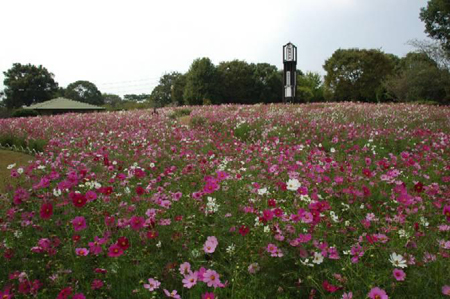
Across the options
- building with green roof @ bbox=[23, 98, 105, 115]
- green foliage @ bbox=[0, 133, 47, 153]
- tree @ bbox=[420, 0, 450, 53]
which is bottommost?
green foliage @ bbox=[0, 133, 47, 153]

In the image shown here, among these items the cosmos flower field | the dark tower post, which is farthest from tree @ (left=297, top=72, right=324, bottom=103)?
the cosmos flower field

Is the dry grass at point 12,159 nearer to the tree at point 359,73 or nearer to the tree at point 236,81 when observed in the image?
the tree at point 236,81

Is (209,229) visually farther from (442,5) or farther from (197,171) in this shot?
(442,5)

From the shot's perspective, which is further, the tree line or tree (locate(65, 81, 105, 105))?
tree (locate(65, 81, 105, 105))

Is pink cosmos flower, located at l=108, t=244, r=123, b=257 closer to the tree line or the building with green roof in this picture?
the tree line

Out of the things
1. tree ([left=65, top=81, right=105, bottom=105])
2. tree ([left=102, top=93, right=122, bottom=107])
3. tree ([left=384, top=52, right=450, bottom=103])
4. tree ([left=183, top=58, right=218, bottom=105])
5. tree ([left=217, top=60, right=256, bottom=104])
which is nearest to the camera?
tree ([left=384, top=52, right=450, bottom=103])

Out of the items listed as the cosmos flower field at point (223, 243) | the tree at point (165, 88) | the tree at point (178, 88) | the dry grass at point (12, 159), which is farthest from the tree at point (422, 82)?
the tree at point (165, 88)

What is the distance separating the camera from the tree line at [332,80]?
21438 millimetres

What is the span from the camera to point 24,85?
4891 centimetres

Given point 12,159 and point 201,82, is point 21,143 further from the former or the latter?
point 201,82

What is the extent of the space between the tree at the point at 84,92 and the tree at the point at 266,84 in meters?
46.6

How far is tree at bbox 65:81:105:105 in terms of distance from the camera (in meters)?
73.1

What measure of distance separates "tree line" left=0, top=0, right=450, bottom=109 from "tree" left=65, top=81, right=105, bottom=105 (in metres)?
20.6

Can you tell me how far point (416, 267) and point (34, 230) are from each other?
310cm
